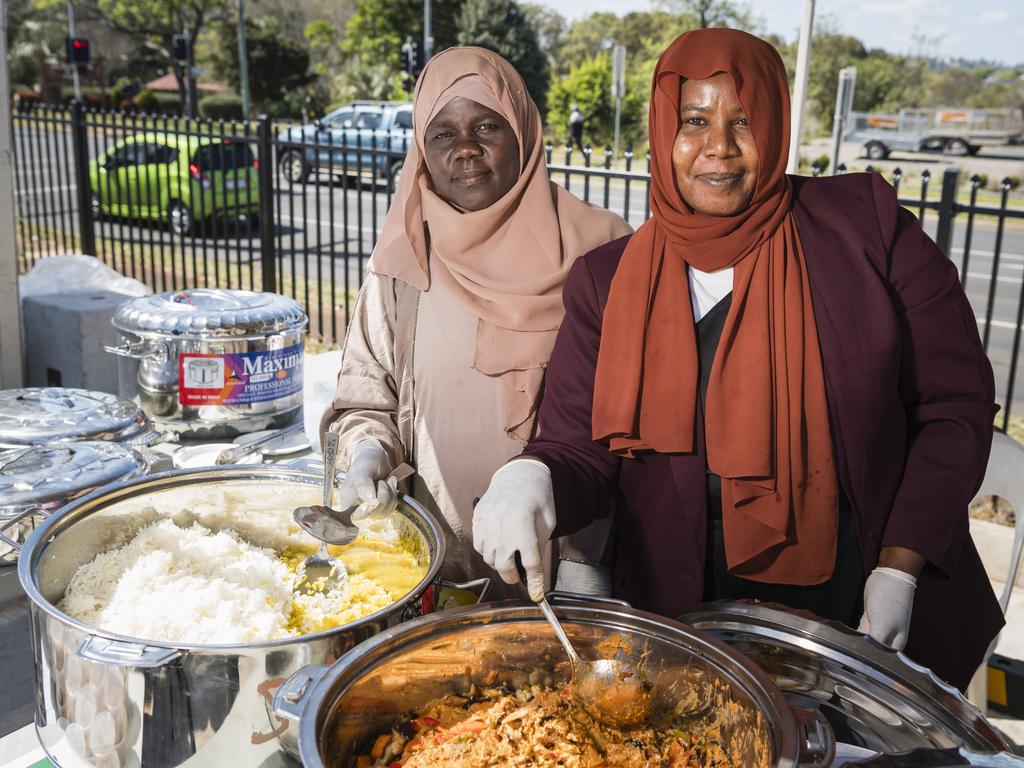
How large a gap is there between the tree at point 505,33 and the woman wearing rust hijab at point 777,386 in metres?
31.4

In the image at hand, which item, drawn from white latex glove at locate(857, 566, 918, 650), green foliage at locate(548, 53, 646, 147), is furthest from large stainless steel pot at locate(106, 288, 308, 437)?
green foliage at locate(548, 53, 646, 147)

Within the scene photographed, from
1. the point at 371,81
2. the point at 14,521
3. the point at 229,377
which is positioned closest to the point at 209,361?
the point at 229,377

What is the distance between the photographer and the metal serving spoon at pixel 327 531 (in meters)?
1.52

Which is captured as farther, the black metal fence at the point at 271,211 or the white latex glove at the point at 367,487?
the black metal fence at the point at 271,211

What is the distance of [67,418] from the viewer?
2184mm

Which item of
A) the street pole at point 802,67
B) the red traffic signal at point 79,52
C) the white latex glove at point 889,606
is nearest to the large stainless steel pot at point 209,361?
the white latex glove at point 889,606

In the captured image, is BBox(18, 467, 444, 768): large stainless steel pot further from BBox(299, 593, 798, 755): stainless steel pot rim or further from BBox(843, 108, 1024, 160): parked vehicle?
BBox(843, 108, 1024, 160): parked vehicle

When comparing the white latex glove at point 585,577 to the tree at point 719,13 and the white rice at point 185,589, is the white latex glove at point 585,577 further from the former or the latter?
the tree at point 719,13

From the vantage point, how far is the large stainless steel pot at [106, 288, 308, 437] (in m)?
2.40

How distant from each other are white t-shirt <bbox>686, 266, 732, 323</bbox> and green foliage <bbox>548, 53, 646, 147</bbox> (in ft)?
87.7

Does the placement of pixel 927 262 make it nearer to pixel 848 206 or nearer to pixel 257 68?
pixel 848 206

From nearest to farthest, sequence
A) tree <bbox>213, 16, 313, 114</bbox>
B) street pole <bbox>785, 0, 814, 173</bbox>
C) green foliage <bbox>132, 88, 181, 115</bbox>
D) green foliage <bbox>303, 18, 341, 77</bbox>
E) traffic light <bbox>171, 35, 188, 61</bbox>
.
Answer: street pole <bbox>785, 0, 814, 173</bbox>, traffic light <bbox>171, 35, 188, 61</bbox>, green foliage <bbox>132, 88, 181, 115</bbox>, tree <bbox>213, 16, 313, 114</bbox>, green foliage <bbox>303, 18, 341, 77</bbox>

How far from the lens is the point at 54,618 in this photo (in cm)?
112

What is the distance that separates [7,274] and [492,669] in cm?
305
